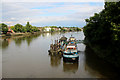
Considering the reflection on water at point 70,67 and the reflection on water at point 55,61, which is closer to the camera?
the reflection on water at point 70,67

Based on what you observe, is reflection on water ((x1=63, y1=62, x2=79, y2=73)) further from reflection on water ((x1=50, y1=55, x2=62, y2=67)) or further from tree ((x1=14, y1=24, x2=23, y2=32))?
tree ((x1=14, y1=24, x2=23, y2=32))

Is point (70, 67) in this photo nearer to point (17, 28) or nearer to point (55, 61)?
point (55, 61)

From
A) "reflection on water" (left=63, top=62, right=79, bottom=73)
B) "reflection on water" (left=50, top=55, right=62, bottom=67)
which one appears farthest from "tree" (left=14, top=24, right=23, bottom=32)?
"reflection on water" (left=63, top=62, right=79, bottom=73)

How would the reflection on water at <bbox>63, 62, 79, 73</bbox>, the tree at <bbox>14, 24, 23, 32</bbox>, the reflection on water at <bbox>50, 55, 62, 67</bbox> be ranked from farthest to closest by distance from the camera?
the tree at <bbox>14, 24, 23, 32</bbox>
the reflection on water at <bbox>50, 55, 62, 67</bbox>
the reflection on water at <bbox>63, 62, 79, 73</bbox>

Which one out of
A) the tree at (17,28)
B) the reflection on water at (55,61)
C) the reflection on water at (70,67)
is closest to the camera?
the reflection on water at (70,67)

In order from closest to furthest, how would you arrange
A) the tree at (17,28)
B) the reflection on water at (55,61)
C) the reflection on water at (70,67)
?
the reflection on water at (70,67) < the reflection on water at (55,61) < the tree at (17,28)

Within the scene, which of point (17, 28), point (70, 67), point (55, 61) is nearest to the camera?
point (70, 67)

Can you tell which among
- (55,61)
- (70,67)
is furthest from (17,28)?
(70,67)

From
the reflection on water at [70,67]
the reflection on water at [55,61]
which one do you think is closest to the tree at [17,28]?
the reflection on water at [55,61]

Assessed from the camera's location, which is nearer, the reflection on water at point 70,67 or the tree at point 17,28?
the reflection on water at point 70,67

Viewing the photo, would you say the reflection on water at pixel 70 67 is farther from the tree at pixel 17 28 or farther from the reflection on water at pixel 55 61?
the tree at pixel 17 28

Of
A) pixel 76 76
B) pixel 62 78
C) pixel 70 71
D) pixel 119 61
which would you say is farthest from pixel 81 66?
pixel 119 61

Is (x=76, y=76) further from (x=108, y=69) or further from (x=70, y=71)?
(x=108, y=69)

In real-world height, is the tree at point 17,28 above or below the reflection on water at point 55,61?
above
